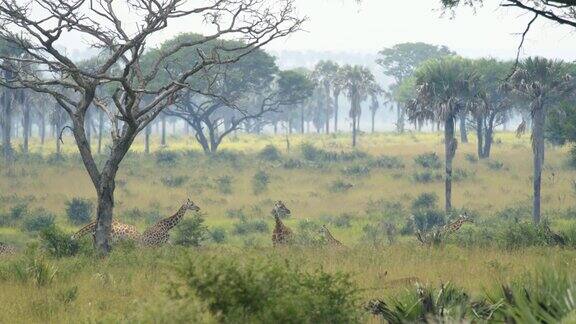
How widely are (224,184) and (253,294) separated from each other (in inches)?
1472

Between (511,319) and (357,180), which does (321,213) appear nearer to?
(357,180)

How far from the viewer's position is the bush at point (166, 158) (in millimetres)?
51709

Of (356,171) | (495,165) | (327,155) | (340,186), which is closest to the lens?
(340,186)

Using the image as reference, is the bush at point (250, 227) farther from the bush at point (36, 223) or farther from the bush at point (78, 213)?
the bush at point (36, 223)

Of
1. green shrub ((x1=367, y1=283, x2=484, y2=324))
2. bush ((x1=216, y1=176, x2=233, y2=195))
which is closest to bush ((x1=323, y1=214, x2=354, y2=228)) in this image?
bush ((x1=216, y1=176, x2=233, y2=195))

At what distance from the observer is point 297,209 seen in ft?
122

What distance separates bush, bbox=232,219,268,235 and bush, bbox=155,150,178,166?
21608mm

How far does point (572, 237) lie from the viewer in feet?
55.1

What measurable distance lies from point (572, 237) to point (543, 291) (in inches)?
400

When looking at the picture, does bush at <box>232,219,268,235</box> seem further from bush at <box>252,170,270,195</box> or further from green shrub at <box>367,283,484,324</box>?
green shrub at <box>367,283,484,324</box>

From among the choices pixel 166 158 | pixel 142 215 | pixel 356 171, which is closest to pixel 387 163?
pixel 356 171

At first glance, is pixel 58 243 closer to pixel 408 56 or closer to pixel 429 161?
pixel 429 161

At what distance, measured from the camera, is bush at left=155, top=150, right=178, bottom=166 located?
51.7 meters

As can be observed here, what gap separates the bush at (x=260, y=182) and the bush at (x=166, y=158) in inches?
281
